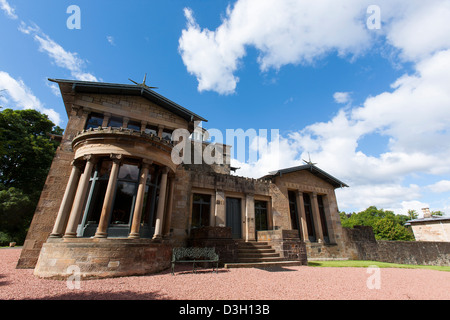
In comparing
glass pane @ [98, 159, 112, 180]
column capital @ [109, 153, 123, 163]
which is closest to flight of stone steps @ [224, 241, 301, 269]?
column capital @ [109, 153, 123, 163]

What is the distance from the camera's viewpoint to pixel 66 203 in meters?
8.58

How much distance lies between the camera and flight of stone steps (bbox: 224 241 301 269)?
9414 millimetres

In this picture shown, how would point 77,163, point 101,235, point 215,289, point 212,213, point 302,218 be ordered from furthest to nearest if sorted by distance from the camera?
point 302,218
point 212,213
point 77,163
point 101,235
point 215,289

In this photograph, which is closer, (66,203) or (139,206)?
(139,206)

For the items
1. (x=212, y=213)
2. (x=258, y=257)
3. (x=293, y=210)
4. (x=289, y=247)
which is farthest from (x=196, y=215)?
(x=293, y=210)

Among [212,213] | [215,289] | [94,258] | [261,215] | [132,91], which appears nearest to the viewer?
[215,289]

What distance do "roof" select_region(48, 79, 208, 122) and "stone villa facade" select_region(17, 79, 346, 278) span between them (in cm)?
5

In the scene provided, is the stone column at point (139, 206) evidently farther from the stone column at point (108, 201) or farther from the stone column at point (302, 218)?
the stone column at point (302, 218)

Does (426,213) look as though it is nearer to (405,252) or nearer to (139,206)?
(405,252)

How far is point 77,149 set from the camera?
9.26 m

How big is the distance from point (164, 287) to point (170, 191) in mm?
5880

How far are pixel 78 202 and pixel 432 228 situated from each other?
131 ft

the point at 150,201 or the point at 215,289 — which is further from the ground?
the point at 150,201

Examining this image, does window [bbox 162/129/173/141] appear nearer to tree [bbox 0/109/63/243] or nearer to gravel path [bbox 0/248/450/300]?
gravel path [bbox 0/248/450/300]
